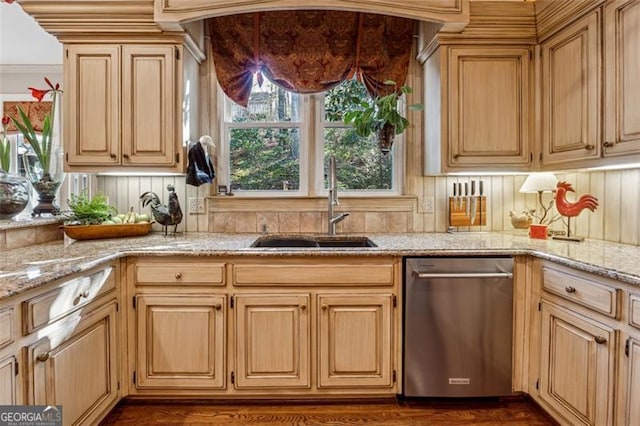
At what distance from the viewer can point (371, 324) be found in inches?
83.9

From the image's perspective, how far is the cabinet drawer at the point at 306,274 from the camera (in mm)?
2107

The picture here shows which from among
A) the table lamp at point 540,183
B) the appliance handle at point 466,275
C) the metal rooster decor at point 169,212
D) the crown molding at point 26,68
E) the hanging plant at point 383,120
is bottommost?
the appliance handle at point 466,275

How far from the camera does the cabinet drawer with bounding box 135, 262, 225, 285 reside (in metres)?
2.10

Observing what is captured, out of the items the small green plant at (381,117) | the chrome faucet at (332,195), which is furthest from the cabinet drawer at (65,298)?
the small green plant at (381,117)

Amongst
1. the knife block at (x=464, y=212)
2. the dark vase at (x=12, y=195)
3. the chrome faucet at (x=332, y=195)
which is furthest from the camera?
the knife block at (x=464, y=212)

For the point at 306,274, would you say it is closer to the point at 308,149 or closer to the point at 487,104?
the point at 308,149

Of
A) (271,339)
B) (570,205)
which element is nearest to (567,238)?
(570,205)

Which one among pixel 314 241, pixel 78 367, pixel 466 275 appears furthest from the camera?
pixel 314 241

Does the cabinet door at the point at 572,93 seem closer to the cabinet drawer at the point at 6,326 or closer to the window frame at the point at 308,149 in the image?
the window frame at the point at 308,149

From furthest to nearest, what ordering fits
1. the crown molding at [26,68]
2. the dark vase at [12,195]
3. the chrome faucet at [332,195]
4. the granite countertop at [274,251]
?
the crown molding at [26,68]
the chrome faucet at [332,195]
the dark vase at [12,195]
the granite countertop at [274,251]

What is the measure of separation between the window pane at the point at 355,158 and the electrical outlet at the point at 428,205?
36 centimetres

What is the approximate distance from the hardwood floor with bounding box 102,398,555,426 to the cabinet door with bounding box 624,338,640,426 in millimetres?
611

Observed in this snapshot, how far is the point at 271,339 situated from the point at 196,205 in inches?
48.0

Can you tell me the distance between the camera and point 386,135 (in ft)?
8.44
